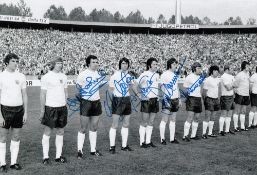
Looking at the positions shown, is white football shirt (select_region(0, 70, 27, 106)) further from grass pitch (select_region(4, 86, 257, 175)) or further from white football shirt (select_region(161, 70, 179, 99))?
white football shirt (select_region(161, 70, 179, 99))

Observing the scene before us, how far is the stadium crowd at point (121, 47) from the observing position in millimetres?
40719

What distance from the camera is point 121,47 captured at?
158 feet

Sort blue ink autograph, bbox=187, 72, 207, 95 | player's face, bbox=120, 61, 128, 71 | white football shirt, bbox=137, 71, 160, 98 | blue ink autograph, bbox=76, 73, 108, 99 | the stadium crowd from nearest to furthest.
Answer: blue ink autograph, bbox=76, 73, 108, 99 < player's face, bbox=120, 61, 128, 71 < white football shirt, bbox=137, 71, 160, 98 < blue ink autograph, bbox=187, 72, 207, 95 < the stadium crowd

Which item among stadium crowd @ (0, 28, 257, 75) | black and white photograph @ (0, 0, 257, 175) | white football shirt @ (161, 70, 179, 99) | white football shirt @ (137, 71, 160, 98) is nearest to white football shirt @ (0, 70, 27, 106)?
black and white photograph @ (0, 0, 257, 175)

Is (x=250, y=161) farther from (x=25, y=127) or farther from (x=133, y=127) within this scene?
(x=25, y=127)

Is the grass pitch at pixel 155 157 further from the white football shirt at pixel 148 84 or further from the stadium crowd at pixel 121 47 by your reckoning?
the stadium crowd at pixel 121 47

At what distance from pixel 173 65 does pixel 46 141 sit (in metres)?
4.19

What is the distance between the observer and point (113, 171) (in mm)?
7109

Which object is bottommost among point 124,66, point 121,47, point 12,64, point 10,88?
point 10,88

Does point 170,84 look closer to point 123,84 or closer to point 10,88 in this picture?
point 123,84

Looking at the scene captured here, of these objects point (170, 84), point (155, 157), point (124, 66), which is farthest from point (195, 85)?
point (155, 157)

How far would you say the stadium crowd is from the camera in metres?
40.7

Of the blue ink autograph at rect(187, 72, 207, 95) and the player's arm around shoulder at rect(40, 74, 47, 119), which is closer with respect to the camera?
the player's arm around shoulder at rect(40, 74, 47, 119)

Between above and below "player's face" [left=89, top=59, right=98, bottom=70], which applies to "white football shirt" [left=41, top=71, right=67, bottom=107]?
below
